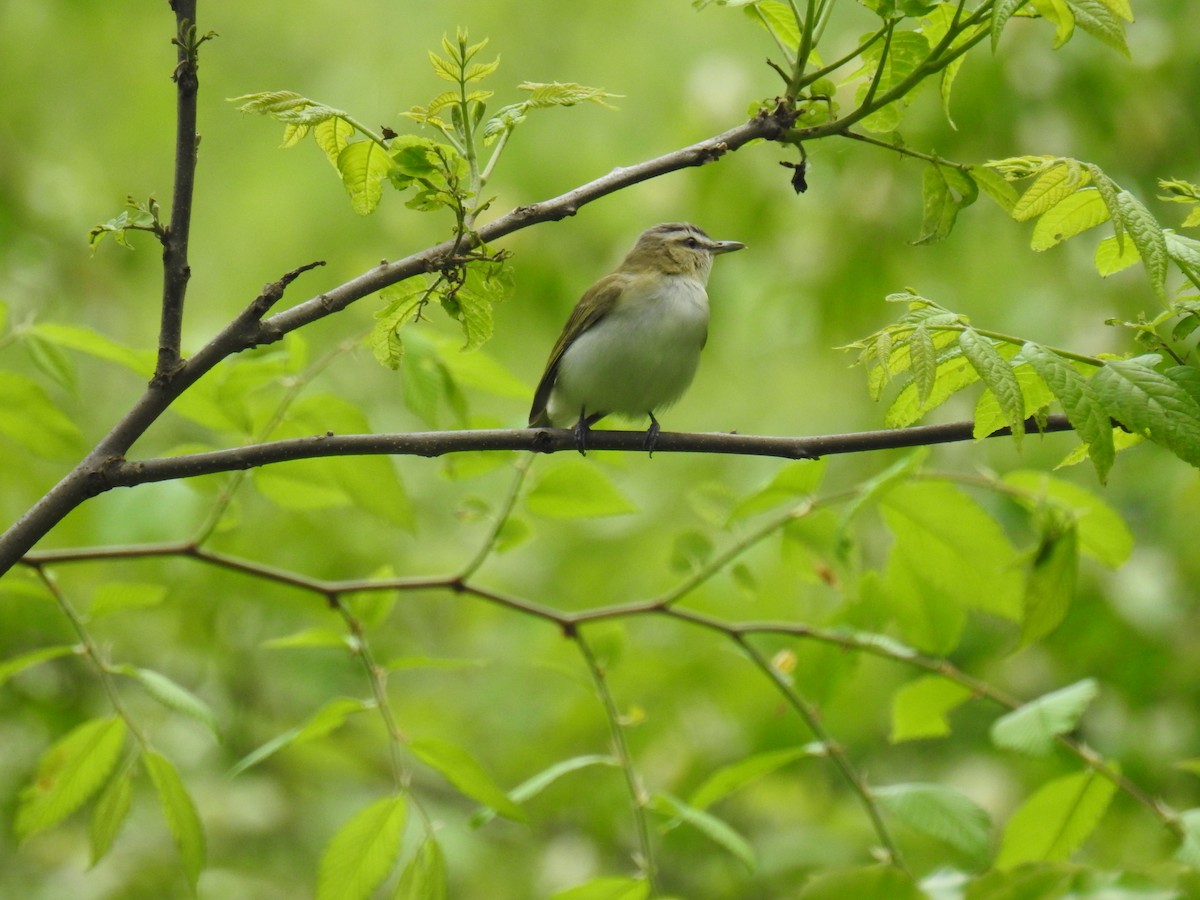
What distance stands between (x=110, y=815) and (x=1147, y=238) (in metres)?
2.32

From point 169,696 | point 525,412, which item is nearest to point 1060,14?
point 169,696

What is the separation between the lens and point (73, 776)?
2.71 metres

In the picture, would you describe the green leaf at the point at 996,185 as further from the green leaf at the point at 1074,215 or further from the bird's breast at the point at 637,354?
the bird's breast at the point at 637,354

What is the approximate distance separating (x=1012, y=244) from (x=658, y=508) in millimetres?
2698

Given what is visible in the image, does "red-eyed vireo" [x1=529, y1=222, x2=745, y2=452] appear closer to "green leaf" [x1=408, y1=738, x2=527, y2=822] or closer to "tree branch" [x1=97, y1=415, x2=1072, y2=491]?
"green leaf" [x1=408, y1=738, x2=527, y2=822]

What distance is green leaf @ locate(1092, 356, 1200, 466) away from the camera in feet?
5.65

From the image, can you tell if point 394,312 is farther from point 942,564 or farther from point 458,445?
point 942,564

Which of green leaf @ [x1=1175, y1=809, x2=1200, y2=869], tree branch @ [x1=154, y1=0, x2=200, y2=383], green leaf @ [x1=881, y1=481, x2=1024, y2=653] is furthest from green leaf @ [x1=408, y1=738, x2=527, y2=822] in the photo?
green leaf @ [x1=1175, y1=809, x2=1200, y2=869]

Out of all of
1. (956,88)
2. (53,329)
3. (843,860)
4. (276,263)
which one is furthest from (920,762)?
(53,329)

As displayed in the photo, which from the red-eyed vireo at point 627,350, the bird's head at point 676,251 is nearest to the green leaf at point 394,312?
the red-eyed vireo at point 627,350

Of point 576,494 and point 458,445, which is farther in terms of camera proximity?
point 576,494

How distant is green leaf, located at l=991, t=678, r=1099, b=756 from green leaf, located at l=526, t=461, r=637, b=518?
101 cm

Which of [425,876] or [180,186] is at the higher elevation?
[180,186]

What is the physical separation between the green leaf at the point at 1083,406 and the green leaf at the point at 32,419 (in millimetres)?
2053
